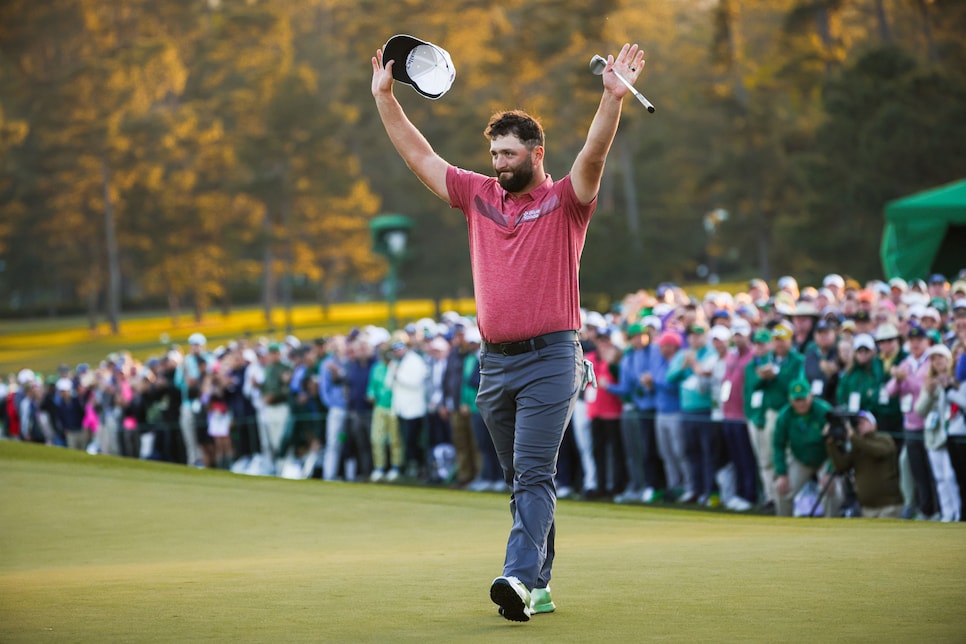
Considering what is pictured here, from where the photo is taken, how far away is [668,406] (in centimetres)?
1595

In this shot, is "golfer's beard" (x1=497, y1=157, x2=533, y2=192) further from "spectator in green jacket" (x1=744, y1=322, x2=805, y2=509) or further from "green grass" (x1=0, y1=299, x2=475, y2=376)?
"green grass" (x1=0, y1=299, x2=475, y2=376)

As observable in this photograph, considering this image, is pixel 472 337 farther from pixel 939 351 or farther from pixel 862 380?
pixel 939 351

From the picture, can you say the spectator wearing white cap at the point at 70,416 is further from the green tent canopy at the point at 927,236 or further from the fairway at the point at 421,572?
the green tent canopy at the point at 927,236

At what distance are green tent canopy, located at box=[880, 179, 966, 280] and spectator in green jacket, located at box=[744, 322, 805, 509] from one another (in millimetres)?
9475

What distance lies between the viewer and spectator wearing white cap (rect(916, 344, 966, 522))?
12.7 m

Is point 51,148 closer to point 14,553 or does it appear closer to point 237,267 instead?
point 237,267

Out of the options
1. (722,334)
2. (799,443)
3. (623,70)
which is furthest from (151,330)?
(623,70)

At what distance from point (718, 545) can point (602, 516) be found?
11.2ft

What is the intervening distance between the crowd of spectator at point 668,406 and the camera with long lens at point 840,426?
0.02m

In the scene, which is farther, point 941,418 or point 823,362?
point 823,362

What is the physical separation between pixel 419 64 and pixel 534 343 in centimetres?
161

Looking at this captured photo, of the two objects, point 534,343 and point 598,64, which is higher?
point 598,64

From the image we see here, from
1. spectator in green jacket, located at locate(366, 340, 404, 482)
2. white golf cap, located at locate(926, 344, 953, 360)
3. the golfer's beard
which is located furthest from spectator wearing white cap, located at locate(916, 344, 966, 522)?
spectator in green jacket, located at locate(366, 340, 404, 482)

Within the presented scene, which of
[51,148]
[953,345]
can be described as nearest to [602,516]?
[953,345]
